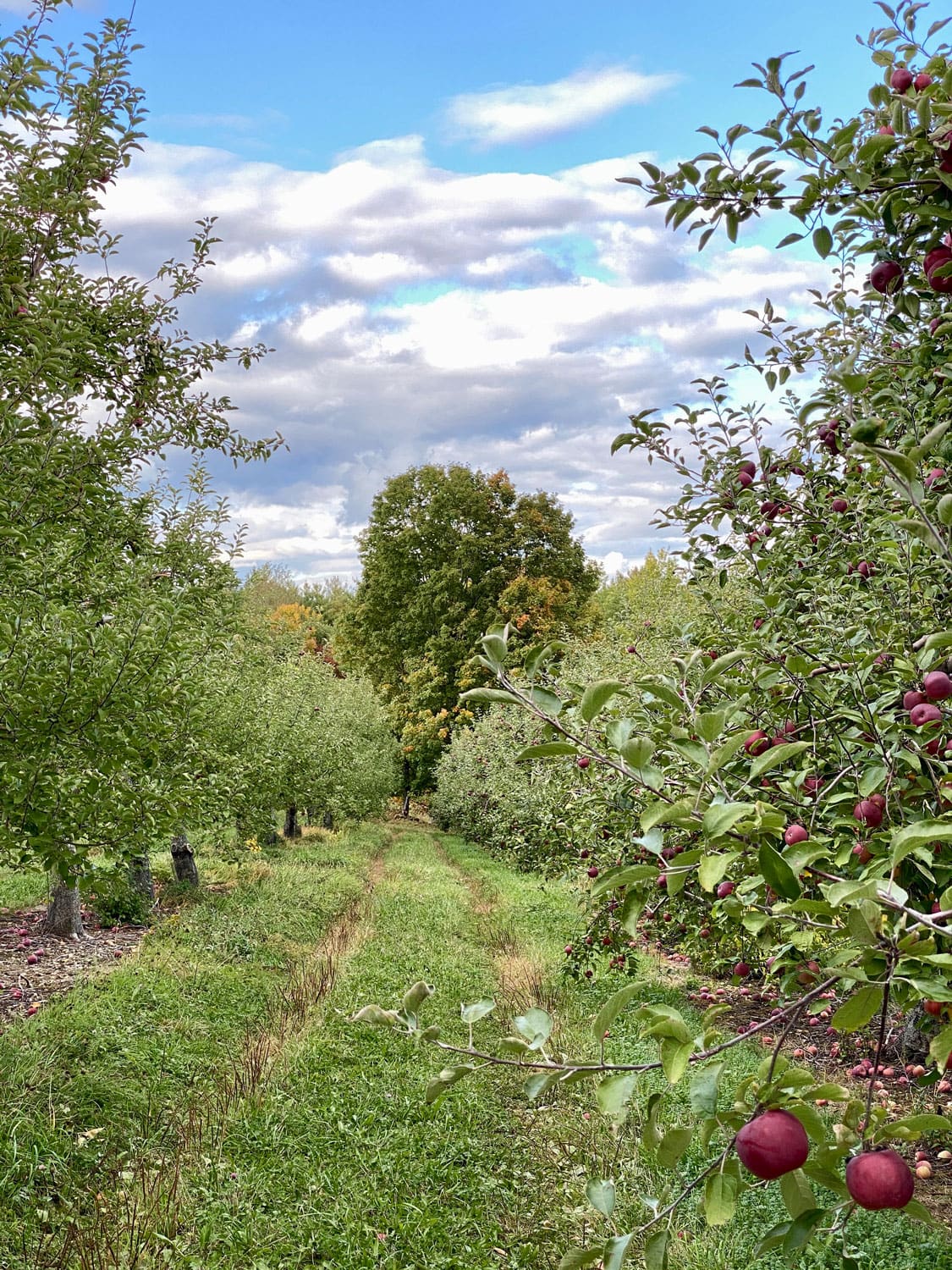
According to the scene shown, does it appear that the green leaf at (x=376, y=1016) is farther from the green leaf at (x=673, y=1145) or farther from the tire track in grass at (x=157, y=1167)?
the tire track in grass at (x=157, y=1167)

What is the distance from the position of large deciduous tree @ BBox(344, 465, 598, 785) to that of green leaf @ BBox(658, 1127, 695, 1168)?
2796 cm

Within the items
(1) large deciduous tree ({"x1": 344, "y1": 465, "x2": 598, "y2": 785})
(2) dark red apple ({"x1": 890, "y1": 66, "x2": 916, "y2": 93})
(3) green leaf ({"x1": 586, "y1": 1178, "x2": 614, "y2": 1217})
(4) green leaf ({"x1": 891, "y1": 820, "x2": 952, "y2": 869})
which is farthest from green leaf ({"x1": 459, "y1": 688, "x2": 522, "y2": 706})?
(1) large deciduous tree ({"x1": 344, "y1": 465, "x2": 598, "y2": 785})

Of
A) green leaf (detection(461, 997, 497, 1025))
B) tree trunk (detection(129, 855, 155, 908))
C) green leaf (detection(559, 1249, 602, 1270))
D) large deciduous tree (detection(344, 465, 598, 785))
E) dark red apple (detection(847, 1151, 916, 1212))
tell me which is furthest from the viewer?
large deciduous tree (detection(344, 465, 598, 785))

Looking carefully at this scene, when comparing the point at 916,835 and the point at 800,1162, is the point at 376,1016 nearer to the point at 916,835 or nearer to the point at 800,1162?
the point at 800,1162

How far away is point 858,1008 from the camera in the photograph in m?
1.06

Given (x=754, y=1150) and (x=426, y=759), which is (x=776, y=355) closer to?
(x=754, y=1150)

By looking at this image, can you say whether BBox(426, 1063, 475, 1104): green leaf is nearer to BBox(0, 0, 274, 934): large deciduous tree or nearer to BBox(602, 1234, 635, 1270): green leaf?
BBox(602, 1234, 635, 1270): green leaf

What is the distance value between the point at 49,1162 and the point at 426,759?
3092 centimetres

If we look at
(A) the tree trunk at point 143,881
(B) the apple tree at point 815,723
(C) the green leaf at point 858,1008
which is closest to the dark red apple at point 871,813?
(B) the apple tree at point 815,723

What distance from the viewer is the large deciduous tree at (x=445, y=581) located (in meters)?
30.6

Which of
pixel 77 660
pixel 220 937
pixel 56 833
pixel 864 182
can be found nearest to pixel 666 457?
pixel 864 182

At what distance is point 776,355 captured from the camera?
3514 millimetres

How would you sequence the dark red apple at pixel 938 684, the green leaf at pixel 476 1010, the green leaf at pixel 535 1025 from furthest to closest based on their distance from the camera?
1. the dark red apple at pixel 938 684
2. the green leaf at pixel 476 1010
3. the green leaf at pixel 535 1025

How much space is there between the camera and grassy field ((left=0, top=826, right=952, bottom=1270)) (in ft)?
12.6
